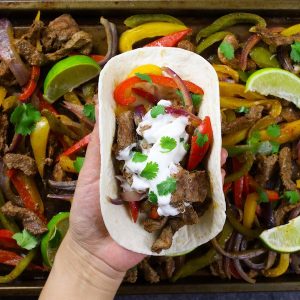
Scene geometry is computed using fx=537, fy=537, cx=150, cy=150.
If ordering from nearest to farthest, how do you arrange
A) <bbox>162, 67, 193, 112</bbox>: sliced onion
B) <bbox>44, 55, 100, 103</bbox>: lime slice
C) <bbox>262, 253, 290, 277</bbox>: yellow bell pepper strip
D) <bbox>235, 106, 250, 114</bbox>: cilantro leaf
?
<bbox>162, 67, 193, 112</bbox>: sliced onion → <bbox>44, 55, 100, 103</bbox>: lime slice → <bbox>235, 106, 250, 114</bbox>: cilantro leaf → <bbox>262, 253, 290, 277</bbox>: yellow bell pepper strip

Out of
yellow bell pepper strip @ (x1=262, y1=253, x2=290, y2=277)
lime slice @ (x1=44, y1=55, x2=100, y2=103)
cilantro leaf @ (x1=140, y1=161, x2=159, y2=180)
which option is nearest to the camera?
cilantro leaf @ (x1=140, y1=161, x2=159, y2=180)

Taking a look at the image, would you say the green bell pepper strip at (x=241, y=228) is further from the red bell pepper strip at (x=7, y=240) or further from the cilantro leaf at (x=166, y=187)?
the red bell pepper strip at (x=7, y=240)

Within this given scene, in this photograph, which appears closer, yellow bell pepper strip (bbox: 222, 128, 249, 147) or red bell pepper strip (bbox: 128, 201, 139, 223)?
red bell pepper strip (bbox: 128, 201, 139, 223)

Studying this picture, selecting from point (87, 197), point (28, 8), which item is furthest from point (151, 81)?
point (28, 8)

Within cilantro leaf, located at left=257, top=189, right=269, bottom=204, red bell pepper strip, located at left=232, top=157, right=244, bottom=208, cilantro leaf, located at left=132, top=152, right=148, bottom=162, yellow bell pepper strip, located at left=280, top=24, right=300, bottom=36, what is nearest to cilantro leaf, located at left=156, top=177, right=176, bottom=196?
cilantro leaf, located at left=132, top=152, right=148, bottom=162

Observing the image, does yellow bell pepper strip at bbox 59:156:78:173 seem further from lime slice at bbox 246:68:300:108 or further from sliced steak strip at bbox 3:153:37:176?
lime slice at bbox 246:68:300:108

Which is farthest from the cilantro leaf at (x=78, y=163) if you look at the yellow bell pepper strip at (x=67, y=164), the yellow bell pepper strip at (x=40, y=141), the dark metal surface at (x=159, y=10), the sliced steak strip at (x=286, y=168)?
the sliced steak strip at (x=286, y=168)

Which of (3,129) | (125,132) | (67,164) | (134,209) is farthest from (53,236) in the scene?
(125,132)
